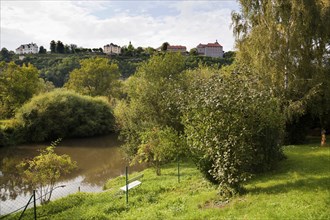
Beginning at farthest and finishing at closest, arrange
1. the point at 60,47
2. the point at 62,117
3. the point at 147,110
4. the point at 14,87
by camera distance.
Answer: the point at 60,47 → the point at 14,87 → the point at 62,117 → the point at 147,110

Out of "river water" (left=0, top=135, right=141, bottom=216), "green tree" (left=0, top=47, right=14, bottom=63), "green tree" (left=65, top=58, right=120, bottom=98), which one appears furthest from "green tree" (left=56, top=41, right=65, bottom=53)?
"river water" (left=0, top=135, right=141, bottom=216)

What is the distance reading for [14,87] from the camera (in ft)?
129

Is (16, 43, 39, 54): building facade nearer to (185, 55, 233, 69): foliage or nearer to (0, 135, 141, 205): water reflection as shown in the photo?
(185, 55, 233, 69): foliage

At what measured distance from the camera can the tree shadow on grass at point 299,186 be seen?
10609 mm

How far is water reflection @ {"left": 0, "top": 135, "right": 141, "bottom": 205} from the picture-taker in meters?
18.9

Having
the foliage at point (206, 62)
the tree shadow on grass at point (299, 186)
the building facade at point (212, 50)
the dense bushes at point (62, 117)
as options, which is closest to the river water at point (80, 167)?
the dense bushes at point (62, 117)

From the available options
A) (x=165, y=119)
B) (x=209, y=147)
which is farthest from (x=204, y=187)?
(x=165, y=119)

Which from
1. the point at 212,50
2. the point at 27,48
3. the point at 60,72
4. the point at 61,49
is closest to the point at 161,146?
the point at 60,72

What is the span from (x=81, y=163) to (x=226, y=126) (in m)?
18.2

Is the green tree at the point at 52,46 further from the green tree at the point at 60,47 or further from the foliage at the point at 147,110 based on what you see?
the foliage at the point at 147,110

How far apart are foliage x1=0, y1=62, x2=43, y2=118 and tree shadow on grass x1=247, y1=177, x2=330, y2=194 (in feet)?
117

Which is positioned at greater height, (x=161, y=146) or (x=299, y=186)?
(x=161, y=146)

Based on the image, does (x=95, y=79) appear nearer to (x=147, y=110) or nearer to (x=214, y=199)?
(x=147, y=110)

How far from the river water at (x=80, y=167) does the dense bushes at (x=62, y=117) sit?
1.55 meters
